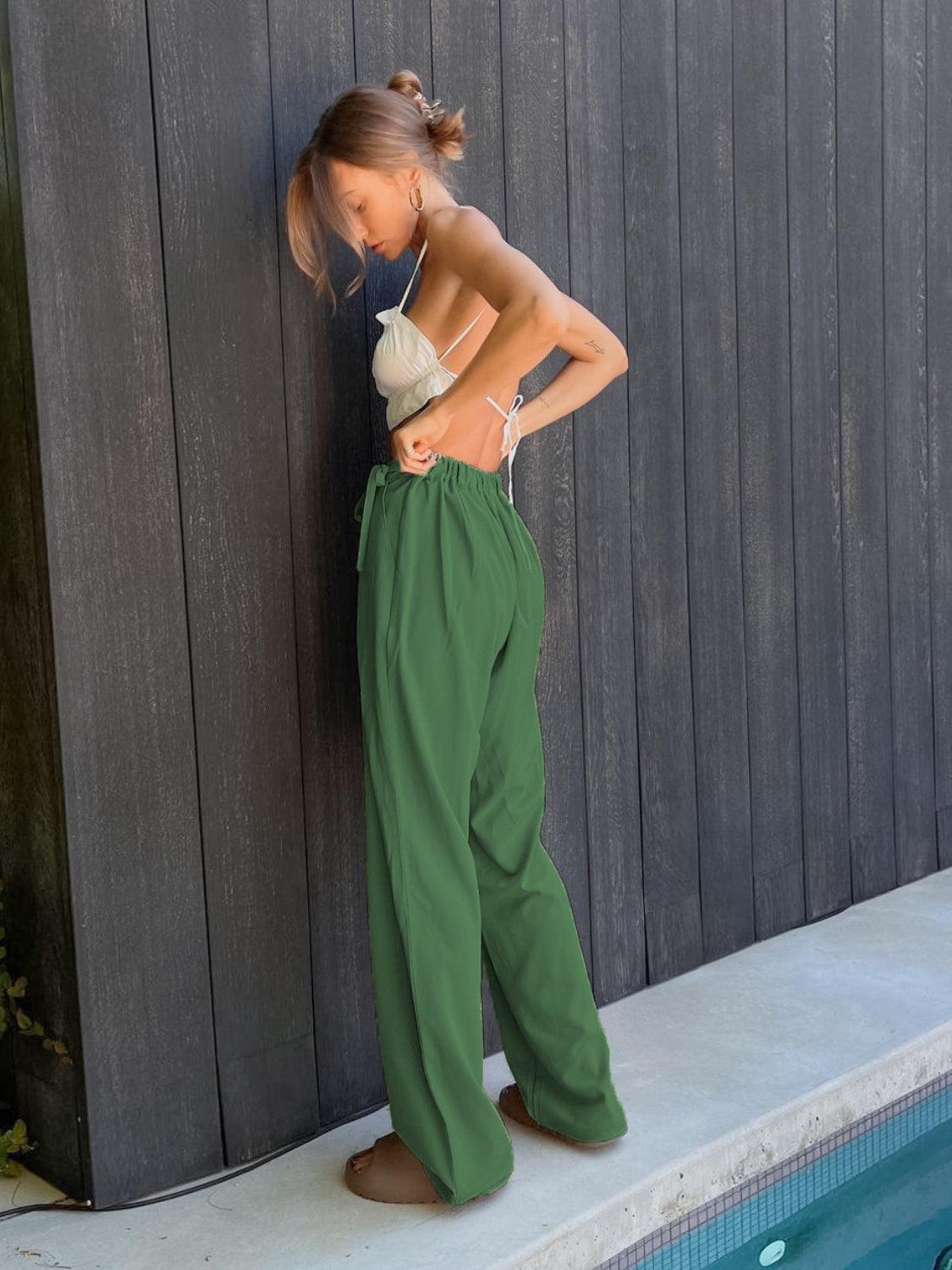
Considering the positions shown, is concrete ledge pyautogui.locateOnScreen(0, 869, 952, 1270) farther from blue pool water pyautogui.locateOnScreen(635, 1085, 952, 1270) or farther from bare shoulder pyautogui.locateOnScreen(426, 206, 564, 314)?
bare shoulder pyautogui.locateOnScreen(426, 206, 564, 314)

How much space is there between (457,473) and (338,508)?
12.5 inches

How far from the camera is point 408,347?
1.98 meters

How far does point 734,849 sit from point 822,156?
1567mm

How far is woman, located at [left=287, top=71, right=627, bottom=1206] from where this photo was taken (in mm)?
1898

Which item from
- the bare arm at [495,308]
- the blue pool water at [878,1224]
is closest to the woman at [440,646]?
the bare arm at [495,308]

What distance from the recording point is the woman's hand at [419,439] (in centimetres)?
189

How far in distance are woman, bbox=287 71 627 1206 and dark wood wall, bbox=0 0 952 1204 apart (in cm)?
20

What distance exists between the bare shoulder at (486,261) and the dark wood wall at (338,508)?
29 cm

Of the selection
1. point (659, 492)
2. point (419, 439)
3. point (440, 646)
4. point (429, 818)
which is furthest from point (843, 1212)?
point (419, 439)

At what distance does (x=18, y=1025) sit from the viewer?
206 cm

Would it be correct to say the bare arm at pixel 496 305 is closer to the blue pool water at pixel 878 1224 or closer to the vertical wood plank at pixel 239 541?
the vertical wood plank at pixel 239 541

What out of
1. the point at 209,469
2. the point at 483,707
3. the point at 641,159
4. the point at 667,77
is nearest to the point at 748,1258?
the point at 483,707

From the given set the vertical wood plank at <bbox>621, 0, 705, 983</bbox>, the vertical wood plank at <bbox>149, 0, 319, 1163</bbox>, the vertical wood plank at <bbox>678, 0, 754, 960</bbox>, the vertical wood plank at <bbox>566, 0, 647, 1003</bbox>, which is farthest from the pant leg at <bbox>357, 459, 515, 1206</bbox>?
the vertical wood plank at <bbox>678, 0, 754, 960</bbox>

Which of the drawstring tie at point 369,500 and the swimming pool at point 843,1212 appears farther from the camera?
the swimming pool at point 843,1212
